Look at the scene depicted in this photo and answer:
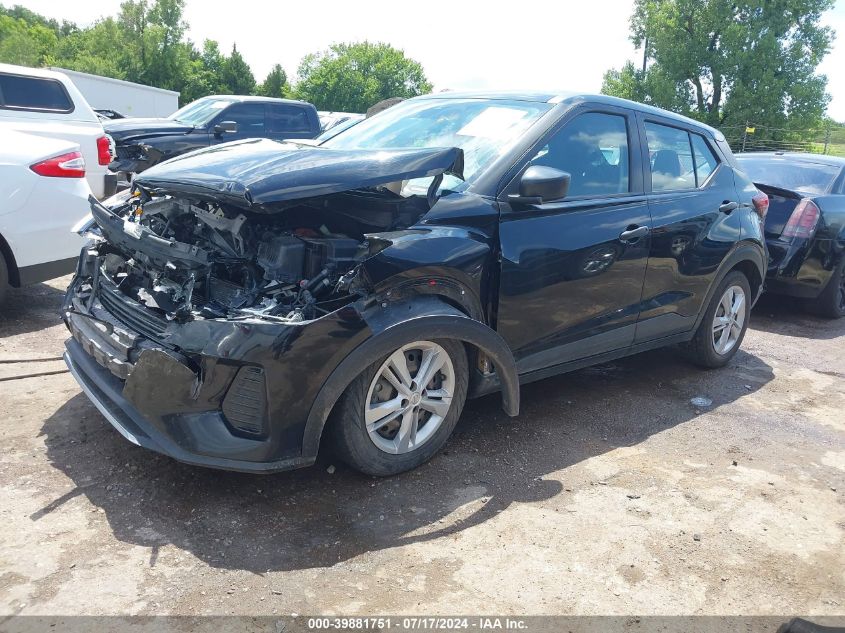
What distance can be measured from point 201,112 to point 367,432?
429 inches

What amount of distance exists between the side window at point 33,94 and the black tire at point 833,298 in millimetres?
8049

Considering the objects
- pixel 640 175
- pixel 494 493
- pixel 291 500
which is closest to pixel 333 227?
pixel 291 500

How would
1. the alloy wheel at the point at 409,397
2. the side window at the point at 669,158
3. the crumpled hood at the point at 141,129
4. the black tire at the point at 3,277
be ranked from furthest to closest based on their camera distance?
the crumpled hood at the point at 141,129 → the black tire at the point at 3,277 → the side window at the point at 669,158 → the alloy wheel at the point at 409,397

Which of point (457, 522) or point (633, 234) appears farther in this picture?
point (633, 234)

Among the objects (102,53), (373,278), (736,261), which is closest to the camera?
(373,278)

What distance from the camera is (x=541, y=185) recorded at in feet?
11.5

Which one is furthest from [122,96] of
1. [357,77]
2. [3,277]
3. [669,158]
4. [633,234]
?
[357,77]

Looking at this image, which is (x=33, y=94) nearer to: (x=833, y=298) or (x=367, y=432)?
(x=367, y=432)

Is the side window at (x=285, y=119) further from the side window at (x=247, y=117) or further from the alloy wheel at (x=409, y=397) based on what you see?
the alloy wheel at (x=409, y=397)

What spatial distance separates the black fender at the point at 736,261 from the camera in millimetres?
5145

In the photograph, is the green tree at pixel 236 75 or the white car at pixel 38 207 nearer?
the white car at pixel 38 207

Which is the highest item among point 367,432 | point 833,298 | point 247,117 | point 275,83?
point 275,83

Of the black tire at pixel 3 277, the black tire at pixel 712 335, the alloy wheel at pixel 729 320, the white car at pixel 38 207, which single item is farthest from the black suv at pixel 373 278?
the black tire at pixel 3 277

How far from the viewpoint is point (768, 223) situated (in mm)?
7289
